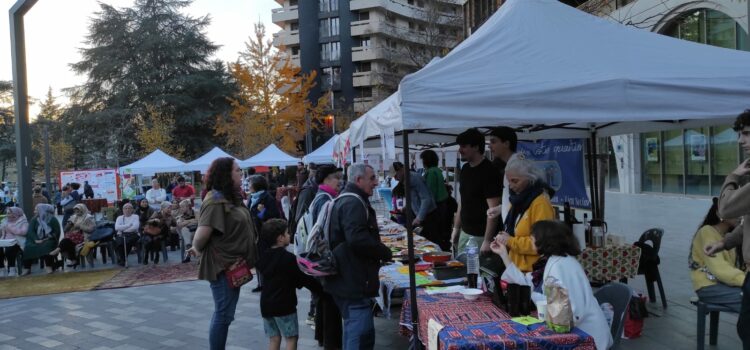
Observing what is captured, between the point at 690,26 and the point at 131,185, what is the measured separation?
2129 cm

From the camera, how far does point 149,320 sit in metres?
6.50

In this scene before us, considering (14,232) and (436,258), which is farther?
(14,232)

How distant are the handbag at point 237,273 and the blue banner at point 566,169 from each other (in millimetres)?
3515

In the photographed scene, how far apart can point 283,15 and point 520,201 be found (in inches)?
2313

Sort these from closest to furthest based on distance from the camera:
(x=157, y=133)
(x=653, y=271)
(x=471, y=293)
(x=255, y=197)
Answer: (x=471, y=293), (x=653, y=271), (x=255, y=197), (x=157, y=133)

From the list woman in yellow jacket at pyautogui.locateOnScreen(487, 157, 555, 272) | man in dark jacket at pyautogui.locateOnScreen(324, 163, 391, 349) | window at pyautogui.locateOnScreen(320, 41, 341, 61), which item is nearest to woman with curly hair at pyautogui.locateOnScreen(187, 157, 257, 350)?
man in dark jacket at pyautogui.locateOnScreen(324, 163, 391, 349)

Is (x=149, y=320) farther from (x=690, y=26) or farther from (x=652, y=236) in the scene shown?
(x=690, y=26)

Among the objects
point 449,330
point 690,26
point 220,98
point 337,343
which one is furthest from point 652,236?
point 220,98

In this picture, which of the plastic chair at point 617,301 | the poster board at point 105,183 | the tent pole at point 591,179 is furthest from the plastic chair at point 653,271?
the poster board at point 105,183

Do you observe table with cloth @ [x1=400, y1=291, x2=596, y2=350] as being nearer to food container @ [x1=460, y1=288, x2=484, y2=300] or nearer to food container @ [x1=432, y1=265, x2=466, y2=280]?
food container @ [x1=460, y1=288, x2=484, y2=300]

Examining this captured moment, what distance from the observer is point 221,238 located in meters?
4.14

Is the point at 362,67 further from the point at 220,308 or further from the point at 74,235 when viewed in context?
the point at 220,308

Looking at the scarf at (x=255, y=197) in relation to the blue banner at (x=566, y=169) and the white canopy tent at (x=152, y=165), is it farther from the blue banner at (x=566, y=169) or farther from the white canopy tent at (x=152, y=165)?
the white canopy tent at (x=152, y=165)

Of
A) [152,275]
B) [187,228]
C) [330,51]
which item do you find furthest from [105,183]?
[330,51]
